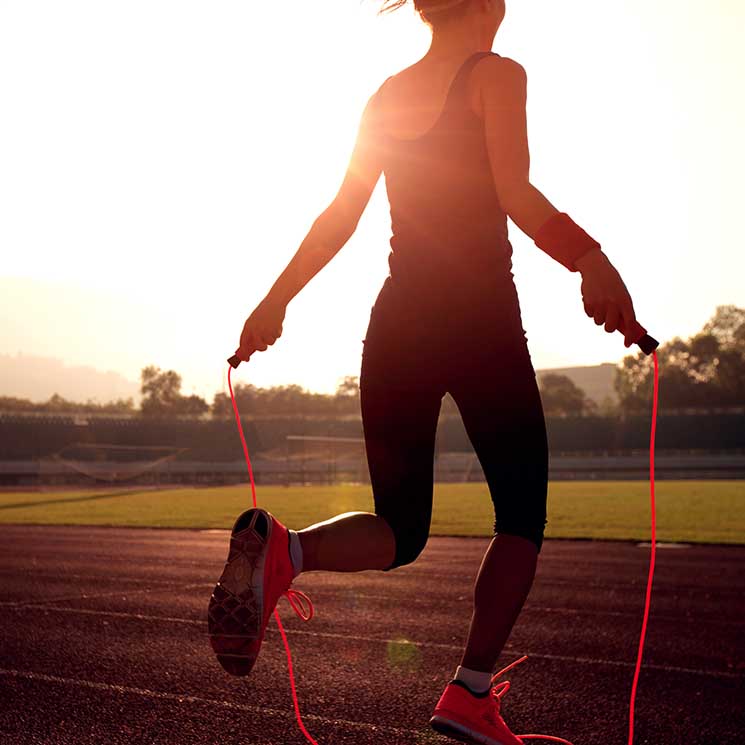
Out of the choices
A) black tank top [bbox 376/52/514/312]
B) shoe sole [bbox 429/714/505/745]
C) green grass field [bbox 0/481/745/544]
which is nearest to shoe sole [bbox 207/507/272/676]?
shoe sole [bbox 429/714/505/745]

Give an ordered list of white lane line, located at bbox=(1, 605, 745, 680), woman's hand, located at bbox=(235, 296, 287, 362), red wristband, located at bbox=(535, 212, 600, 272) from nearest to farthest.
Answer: red wristband, located at bbox=(535, 212, 600, 272), woman's hand, located at bbox=(235, 296, 287, 362), white lane line, located at bbox=(1, 605, 745, 680)

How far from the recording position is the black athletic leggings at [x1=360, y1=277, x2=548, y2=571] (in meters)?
2.79

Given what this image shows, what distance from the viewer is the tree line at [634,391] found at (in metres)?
103

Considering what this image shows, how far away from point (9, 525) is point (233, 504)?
324 inches

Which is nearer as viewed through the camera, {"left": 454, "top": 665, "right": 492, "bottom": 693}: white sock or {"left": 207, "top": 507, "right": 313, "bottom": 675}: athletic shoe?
{"left": 207, "top": 507, "right": 313, "bottom": 675}: athletic shoe

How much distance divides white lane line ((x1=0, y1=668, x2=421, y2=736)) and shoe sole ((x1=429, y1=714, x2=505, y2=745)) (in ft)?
3.14

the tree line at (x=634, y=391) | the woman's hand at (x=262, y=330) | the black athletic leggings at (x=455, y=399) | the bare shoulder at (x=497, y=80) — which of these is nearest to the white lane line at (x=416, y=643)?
the black athletic leggings at (x=455, y=399)

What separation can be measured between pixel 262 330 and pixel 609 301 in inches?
42.5

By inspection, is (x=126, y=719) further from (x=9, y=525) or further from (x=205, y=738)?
(x=9, y=525)

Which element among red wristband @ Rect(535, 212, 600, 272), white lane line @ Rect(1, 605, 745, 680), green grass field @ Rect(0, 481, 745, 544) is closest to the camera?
red wristband @ Rect(535, 212, 600, 272)

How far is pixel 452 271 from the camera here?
2848 mm

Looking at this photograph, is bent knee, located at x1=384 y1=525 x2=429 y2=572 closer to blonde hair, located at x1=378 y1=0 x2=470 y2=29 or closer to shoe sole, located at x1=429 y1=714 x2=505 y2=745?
shoe sole, located at x1=429 y1=714 x2=505 y2=745

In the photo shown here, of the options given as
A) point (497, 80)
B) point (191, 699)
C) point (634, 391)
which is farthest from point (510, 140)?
point (634, 391)

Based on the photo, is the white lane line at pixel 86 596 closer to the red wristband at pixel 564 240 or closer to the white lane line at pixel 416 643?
the white lane line at pixel 416 643
